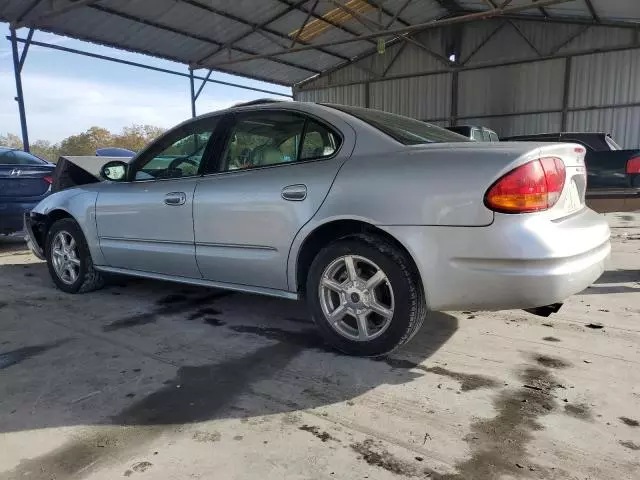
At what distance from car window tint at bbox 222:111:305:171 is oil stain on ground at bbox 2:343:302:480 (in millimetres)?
1241

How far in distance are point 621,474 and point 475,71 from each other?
62.1 feet

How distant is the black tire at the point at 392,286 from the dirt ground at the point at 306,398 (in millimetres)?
100

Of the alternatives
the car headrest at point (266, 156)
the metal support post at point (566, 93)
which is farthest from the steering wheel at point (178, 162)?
the metal support post at point (566, 93)

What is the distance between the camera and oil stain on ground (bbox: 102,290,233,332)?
362 centimetres

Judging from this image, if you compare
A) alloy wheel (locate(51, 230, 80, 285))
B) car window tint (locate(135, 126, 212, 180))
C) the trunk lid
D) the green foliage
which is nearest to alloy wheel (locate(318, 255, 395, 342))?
car window tint (locate(135, 126, 212, 180))

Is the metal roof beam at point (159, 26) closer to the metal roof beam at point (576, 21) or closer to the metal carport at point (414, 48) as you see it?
the metal carport at point (414, 48)

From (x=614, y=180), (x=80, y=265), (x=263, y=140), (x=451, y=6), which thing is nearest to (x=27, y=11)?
(x=80, y=265)

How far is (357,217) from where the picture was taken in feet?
8.91

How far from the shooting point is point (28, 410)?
2.35 metres

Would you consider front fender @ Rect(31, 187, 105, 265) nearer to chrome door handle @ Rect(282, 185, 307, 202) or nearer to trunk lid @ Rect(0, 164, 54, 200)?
chrome door handle @ Rect(282, 185, 307, 202)

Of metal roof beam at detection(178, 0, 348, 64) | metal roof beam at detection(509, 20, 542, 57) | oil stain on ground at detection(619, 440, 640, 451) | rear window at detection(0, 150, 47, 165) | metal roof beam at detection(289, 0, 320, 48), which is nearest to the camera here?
oil stain on ground at detection(619, 440, 640, 451)

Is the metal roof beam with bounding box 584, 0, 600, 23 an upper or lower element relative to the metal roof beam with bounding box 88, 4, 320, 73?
upper

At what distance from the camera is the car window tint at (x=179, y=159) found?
3604 millimetres

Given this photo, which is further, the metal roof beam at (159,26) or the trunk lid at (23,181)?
the metal roof beam at (159,26)
